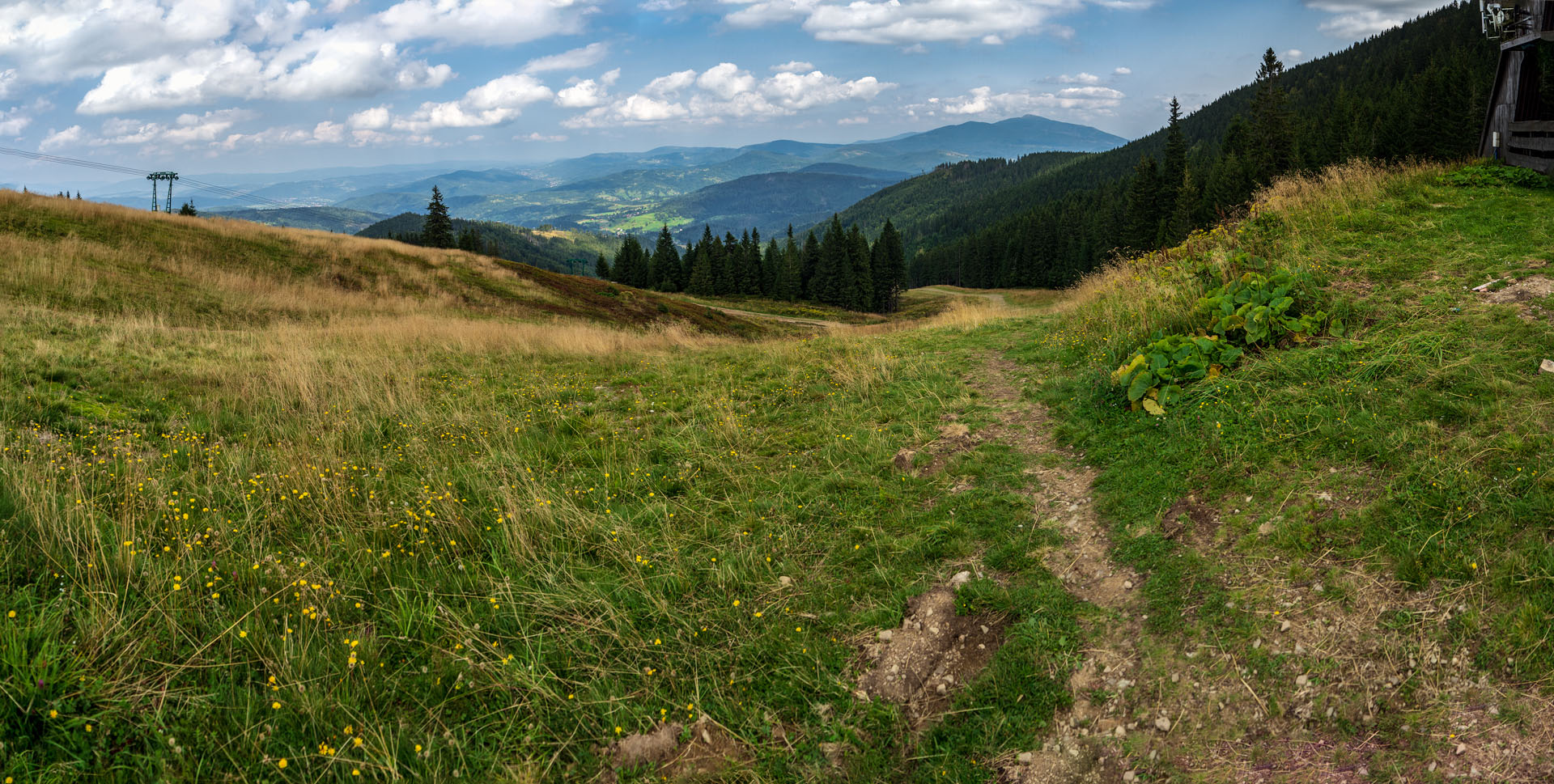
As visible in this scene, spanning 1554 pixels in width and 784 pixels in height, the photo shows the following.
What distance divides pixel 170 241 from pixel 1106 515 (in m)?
29.8

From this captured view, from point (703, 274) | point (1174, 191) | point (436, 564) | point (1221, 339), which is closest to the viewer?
point (436, 564)

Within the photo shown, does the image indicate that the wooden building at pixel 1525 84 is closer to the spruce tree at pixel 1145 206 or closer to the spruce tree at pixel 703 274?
the spruce tree at pixel 1145 206

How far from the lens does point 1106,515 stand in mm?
5316

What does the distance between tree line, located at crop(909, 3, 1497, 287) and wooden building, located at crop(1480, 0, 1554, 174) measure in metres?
1.68

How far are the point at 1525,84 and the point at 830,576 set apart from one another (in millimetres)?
20395

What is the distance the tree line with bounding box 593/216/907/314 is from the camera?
264 ft

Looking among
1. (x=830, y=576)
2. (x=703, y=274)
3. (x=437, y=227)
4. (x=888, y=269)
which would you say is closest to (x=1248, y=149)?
(x=888, y=269)

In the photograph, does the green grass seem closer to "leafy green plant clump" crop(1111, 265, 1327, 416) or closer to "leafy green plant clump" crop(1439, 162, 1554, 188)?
"leafy green plant clump" crop(1111, 265, 1327, 416)

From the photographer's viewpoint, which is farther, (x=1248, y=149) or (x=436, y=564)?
(x=1248, y=149)

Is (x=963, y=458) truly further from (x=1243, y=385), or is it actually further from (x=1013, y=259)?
(x=1013, y=259)

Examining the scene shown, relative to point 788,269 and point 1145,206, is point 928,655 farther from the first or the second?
point 788,269

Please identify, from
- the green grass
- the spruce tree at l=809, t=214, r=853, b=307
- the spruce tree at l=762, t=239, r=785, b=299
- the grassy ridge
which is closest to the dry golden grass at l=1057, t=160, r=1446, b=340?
the green grass

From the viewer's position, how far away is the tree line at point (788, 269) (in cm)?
8056

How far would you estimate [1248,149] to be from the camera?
5969 cm
